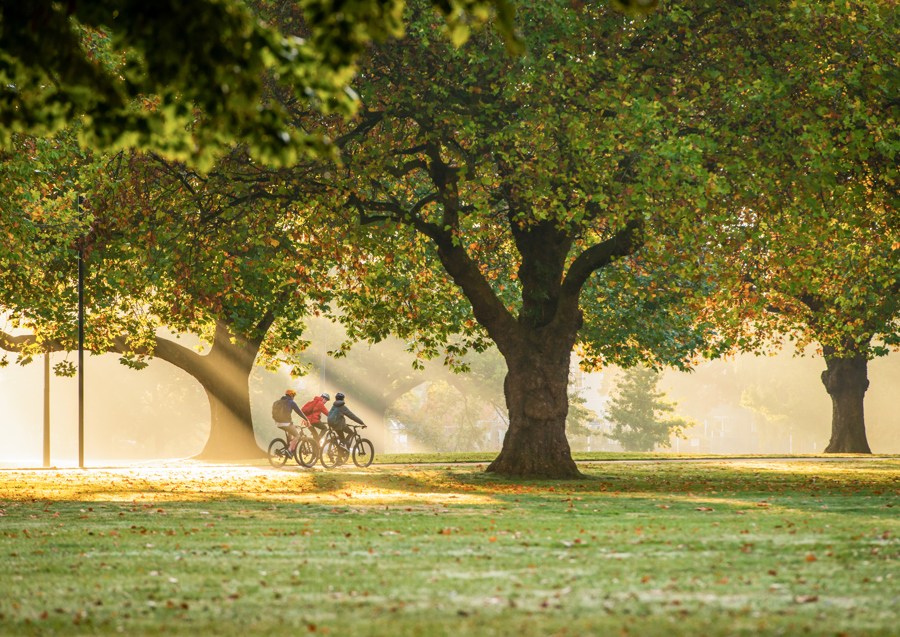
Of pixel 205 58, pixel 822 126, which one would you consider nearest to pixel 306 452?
pixel 822 126

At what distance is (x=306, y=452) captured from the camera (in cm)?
2402

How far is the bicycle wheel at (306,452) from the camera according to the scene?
2386cm

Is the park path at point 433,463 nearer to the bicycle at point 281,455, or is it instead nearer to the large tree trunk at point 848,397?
the bicycle at point 281,455

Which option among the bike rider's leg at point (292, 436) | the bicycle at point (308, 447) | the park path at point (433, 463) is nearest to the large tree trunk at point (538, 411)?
the bicycle at point (308, 447)

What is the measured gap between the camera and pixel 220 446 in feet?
106

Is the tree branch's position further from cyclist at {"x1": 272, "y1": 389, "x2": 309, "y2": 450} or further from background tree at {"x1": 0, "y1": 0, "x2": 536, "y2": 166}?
background tree at {"x1": 0, "y1": 0, "x2": 536, "y2": 166}

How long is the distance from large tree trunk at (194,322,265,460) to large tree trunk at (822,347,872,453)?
19.7m

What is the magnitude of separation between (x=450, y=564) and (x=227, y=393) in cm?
2523

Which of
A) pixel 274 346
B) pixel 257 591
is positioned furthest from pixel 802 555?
pixel 274 346

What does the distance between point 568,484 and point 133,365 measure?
52.4 feet

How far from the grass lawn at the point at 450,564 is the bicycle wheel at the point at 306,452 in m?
7.32

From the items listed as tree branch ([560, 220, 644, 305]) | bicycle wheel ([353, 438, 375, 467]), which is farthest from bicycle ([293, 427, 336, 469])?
tree branch ([560, 220, 644, 305])

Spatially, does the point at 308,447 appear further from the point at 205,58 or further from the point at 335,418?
the point at 205,58

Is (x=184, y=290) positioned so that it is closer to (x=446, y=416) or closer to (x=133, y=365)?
(x=133, y=365)
